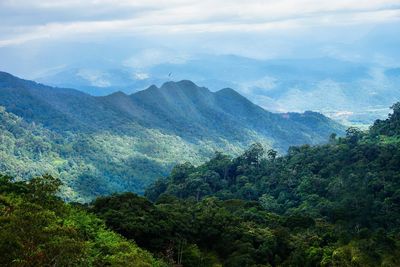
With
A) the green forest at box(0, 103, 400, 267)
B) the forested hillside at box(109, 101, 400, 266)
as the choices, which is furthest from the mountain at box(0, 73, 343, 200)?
the green forest at box(0, 103, 400, 267)

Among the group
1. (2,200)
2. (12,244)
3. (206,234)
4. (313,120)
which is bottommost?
(313,120)

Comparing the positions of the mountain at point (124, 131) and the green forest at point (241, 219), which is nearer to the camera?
the green forest at point (241, 219)

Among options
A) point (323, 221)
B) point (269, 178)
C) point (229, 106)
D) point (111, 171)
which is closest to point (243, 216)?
point (323, 221)

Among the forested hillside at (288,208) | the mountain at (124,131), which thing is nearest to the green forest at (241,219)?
the forested hillside at (288,208)

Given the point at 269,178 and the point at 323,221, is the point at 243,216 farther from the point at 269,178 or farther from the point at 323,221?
the point at 269,178

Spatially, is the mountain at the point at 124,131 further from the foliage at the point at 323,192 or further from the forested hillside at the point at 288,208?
the forested hillside at the point at 288,208

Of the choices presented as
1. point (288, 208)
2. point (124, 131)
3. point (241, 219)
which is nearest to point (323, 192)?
point (288, 208)

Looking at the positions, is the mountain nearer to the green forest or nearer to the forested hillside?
the forested hillside
